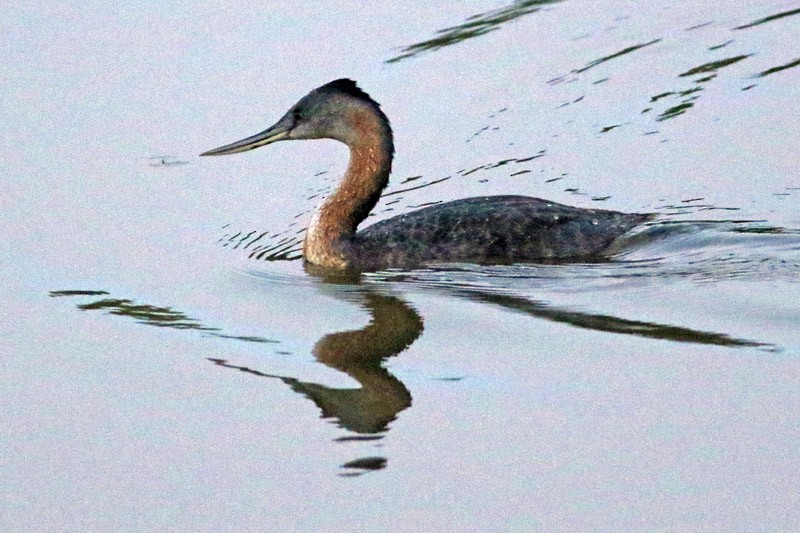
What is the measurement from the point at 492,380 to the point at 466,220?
8.63 ft

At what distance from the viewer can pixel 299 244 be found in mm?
10586

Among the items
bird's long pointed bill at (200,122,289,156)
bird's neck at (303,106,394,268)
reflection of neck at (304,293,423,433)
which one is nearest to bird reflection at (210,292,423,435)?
reflection of neck at (304,293,423,433)

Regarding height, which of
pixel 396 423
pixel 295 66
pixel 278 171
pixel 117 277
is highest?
pixel 295 66

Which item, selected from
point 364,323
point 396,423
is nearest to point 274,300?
point 364,323

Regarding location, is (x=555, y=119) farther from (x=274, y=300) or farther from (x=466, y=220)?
(x=274, y=300)

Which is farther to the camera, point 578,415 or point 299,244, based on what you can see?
point 299,244

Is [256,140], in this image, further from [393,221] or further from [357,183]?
[393,221]

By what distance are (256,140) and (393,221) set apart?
1.09 metres

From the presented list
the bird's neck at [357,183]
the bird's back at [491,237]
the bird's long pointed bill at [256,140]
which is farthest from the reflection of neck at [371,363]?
the bird's long pointed bill at [256,140]

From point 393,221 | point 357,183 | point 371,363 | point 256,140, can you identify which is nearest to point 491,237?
point 393,221

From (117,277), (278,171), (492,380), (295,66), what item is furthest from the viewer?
(295,66)

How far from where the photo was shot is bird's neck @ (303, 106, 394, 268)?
400 inches

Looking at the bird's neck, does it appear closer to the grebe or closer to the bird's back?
the grebe

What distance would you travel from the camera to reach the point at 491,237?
9.80m
